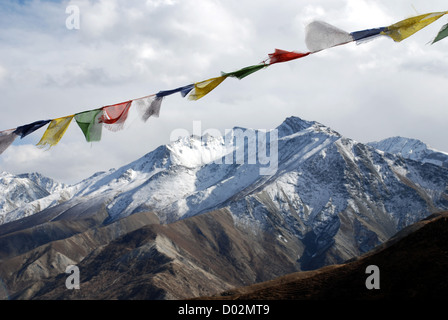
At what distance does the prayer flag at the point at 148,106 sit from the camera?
59.2ft

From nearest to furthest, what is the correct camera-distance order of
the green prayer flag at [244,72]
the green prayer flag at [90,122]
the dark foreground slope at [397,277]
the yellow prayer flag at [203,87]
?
the green prayer flag at [244,72]
the yellow prayer flag at [203,87]
the green prayer flag at [90,122]
the dark foreground slope at [397,277]

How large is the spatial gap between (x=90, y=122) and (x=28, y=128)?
2.02m

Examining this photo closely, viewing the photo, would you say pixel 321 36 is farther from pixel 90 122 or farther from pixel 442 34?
pixel 90 122

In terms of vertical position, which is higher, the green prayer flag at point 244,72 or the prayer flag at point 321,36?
the prayer flag at point 321,36

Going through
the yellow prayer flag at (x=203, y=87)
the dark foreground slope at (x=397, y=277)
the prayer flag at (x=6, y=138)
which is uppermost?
the yellow prayer flag at (x=203, y=87)

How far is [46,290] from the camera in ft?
445

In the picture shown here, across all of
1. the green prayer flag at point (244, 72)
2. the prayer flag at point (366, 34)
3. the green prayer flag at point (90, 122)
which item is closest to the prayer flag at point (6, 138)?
the green prayer flag at point (90, 122)

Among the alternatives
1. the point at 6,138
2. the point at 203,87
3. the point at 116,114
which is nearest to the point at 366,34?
the point at 203,87

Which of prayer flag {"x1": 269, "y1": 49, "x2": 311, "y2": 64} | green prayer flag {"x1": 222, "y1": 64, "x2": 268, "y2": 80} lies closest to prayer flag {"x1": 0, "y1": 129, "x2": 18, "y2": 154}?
green prayer flag {"x1": 222, "y1": 64, "x2": 268, "y2": 80}

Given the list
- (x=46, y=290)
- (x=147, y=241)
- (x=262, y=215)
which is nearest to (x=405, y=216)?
(x=262, y=215)

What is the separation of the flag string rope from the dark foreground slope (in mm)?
9219

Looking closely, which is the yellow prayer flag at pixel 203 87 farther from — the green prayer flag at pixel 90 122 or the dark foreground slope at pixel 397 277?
the dark foreground slope at pixel 397 277

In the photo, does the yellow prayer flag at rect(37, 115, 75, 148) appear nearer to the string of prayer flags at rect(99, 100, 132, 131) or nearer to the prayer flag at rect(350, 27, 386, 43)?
the string of prayer flags at rect(99, 100, 132, 131)
